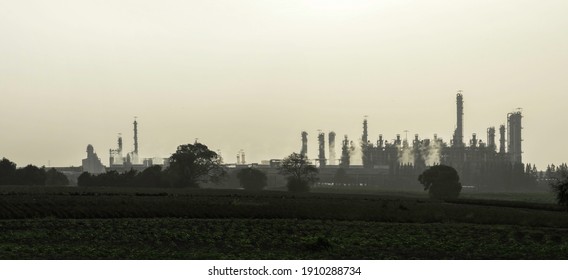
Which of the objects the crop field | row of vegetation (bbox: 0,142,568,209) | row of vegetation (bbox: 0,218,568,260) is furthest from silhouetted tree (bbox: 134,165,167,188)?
row of vegetation (bbox: 0,218,568,260)

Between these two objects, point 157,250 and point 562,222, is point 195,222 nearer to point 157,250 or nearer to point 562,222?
point 157,250

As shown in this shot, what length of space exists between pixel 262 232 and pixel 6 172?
106303mm

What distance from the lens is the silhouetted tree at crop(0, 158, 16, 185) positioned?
142 m

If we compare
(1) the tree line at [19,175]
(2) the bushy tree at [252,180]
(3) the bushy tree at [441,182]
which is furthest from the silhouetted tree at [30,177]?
(3) the bushy tree at [441,182]

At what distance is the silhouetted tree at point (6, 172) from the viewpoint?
142 metres

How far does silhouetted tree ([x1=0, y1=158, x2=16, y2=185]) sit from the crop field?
74506mm

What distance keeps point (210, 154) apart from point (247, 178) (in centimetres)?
1262

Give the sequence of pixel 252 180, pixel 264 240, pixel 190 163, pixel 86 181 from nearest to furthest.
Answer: pixel 264 240, pixel 86 181, pixel 190 163, pixel 252 180

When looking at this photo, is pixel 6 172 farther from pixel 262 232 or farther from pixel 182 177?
pixel 262 232

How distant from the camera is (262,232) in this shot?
5088cm

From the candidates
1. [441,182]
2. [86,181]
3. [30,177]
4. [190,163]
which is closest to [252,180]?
[190,163]

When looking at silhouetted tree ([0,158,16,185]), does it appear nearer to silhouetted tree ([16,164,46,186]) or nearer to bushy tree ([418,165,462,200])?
silhouetted tree ([16,164,46,186])

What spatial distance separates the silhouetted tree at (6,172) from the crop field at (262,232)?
244ft

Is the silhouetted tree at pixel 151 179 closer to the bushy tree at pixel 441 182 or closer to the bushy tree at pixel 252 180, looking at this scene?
the bushy tree at pixel 252 180
